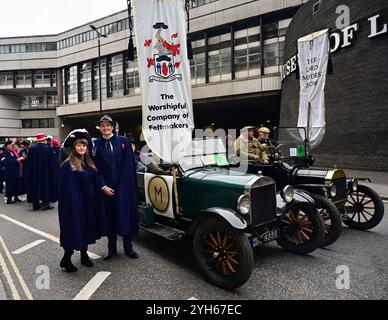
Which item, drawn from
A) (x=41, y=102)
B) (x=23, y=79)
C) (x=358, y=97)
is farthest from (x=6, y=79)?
(x=358, y=97)

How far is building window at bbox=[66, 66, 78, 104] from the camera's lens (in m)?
40.7

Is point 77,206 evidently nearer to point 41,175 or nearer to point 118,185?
point 118,185

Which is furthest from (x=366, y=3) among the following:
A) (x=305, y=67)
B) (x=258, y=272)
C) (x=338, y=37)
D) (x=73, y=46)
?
(x=73, y=46)

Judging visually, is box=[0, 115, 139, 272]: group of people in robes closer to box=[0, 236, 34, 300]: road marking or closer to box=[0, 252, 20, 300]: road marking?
box=[0, 236, 34, 300]: road marking

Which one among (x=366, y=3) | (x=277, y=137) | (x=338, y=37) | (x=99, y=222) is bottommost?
(x=99, y=222)

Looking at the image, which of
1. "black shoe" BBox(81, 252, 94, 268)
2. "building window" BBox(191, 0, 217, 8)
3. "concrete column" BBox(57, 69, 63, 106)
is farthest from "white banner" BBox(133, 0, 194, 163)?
"concrete column" BBox(57, 69, 63, 106)

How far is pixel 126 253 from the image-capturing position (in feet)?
15.2

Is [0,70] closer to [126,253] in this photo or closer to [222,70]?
[222,70]

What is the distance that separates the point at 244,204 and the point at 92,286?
2105 mm

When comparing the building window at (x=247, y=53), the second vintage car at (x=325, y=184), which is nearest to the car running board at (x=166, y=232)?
the second vintage car at (x=325, y=184)

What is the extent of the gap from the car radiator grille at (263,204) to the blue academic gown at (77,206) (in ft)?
7.29

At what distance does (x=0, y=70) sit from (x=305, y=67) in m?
55.2

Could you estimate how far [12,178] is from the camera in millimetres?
9859

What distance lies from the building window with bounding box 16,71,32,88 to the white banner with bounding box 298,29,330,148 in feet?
167
